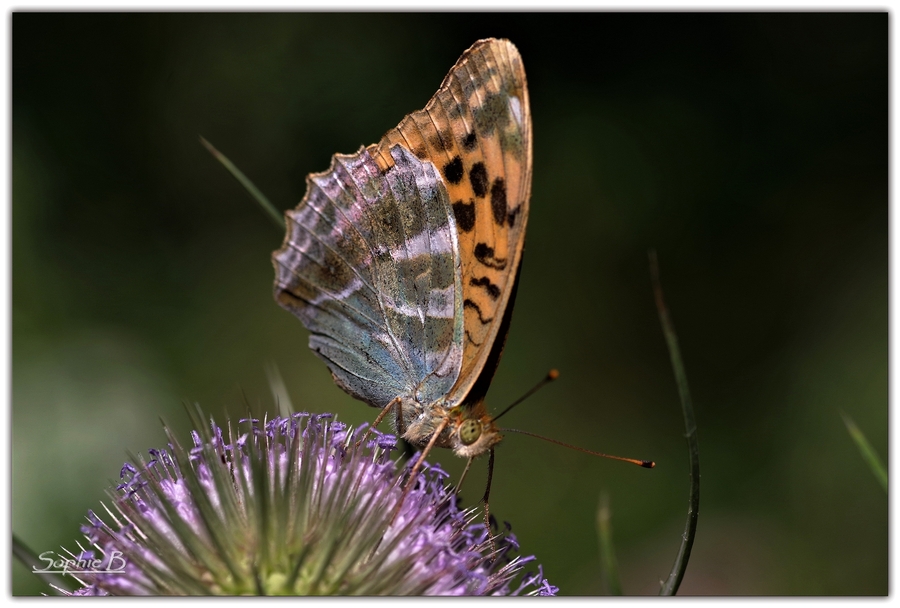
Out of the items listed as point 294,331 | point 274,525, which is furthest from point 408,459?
point 294,331

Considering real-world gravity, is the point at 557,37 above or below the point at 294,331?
above

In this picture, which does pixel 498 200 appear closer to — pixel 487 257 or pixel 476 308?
pixel 487 257

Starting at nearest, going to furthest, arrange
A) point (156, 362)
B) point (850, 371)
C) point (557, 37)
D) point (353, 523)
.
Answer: point (353, 523) < point (156, 362) < point (850, 371) < point (557, 37)

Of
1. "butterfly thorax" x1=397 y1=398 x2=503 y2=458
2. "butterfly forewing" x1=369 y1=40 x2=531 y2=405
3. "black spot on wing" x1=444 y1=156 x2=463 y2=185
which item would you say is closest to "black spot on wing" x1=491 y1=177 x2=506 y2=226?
"butterfly forewing" x1=369 y1=40 x2=531 y2=405

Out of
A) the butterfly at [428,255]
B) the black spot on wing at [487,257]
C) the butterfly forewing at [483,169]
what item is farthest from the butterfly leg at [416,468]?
the black spot on wing at [487,257]

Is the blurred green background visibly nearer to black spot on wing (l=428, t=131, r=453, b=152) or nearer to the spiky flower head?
the spiky flower head

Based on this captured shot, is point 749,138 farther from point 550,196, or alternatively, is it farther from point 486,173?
point 486,173
